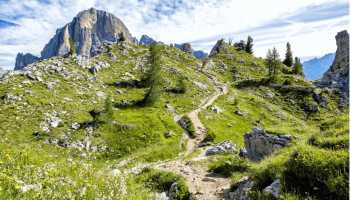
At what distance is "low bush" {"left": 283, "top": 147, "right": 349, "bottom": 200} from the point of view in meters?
10.3

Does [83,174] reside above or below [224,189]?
above

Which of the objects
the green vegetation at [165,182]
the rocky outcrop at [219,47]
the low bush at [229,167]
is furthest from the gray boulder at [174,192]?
the rocky outcrop at [219,47]

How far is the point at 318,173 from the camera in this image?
11133 mm

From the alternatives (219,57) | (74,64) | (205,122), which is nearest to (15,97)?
(74,64)

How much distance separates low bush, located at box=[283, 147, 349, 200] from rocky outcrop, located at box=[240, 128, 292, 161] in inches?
452

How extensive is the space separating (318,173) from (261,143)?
1587 cm

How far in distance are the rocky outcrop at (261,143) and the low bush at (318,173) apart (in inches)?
452

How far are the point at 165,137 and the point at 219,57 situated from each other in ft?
344

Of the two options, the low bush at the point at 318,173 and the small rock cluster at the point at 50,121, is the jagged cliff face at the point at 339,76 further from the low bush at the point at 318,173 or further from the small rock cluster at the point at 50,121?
the low bush at the point at 318,173

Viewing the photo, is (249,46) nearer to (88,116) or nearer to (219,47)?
(219,47)

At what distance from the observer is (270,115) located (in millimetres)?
97000

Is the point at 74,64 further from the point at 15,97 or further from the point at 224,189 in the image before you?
the point at 224,189

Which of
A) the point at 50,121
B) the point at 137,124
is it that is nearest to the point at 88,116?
the point at 50,121

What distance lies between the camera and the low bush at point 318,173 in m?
10.3
